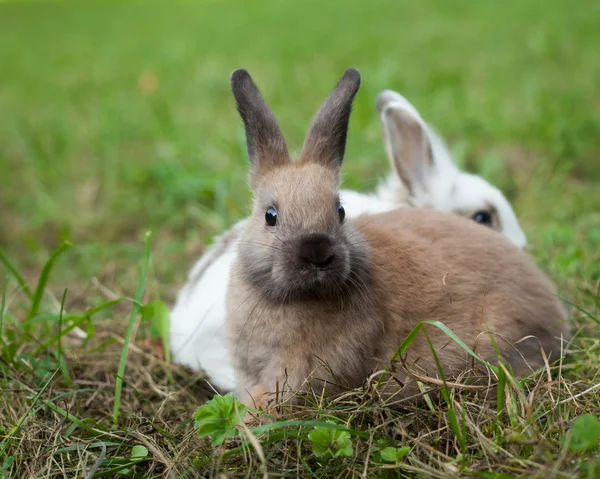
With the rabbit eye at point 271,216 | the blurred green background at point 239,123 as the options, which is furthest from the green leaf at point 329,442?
the blurred green background at point 239,123

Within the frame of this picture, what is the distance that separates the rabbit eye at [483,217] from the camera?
405 cm

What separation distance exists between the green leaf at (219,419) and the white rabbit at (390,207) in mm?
839

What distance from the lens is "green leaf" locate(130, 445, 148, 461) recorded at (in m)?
2.30

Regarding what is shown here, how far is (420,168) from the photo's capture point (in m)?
4.30

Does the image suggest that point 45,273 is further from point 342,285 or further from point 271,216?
point 342,285

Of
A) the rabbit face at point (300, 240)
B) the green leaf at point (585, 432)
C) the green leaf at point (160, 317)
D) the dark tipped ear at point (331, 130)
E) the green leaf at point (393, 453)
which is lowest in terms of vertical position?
the green leaf at point (160, 317)

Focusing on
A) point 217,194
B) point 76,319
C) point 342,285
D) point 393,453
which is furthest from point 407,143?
point 393,453

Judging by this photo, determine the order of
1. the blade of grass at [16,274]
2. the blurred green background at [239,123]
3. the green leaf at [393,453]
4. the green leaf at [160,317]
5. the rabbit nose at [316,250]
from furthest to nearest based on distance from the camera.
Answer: the blurred green background at [239,123]
the green leaf at [160,317]
the blade of grass at [16,274]
the rabbit nose at [316,250]
the green leaf at [393,453]

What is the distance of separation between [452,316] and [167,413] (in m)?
1.23

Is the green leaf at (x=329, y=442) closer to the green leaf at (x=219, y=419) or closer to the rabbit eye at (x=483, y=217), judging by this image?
the green leaf at (x=219, y=419)

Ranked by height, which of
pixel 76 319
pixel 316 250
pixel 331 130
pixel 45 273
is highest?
pixel 331 130

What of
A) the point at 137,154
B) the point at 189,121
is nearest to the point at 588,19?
the point at 189,121

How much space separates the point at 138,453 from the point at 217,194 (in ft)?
8.61

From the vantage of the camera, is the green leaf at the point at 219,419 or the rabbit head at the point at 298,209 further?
the rabbit head at the point at 298,209
